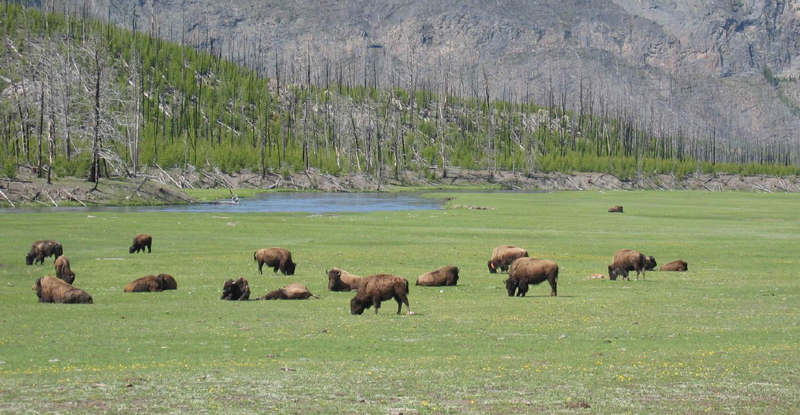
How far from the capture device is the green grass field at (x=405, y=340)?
47.3 feet

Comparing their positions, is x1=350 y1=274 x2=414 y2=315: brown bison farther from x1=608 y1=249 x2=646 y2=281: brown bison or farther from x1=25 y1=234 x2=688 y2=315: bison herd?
x1=608 y1=249 x2=646 y2=281: brown bison

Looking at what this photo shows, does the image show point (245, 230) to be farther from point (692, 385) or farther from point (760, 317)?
point (692, 385)

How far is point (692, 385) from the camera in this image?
15.4 metres

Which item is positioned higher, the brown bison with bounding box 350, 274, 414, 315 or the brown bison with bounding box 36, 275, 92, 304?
the brown bison with bounding box 350, 274, 414, 315

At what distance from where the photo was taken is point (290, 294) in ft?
93.9

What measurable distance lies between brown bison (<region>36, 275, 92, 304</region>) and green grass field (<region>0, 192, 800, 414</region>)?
89cm

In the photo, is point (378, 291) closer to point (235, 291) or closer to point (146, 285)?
point (235, 291)

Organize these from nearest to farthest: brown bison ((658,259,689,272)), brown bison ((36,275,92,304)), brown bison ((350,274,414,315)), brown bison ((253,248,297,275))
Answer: brown bison ((350,274,414,315)) < brown bison ((36,275,92,304)) < brown bison ((253,248,297,275)) < brown bison ((658,259,689,272))

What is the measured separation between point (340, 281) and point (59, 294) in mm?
8667

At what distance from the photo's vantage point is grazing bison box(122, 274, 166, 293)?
29.8 meters

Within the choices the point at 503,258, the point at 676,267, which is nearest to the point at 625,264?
the point at 676,267

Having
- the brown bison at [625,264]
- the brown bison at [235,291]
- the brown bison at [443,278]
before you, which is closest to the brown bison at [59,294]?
the brown bison at [235,291]

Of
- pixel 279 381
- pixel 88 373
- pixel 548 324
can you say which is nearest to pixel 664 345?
A: pixel 548 324

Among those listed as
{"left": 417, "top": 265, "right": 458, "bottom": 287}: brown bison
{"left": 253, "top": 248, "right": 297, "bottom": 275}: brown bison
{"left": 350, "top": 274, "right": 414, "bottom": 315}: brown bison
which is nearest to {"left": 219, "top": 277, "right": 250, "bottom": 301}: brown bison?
{"left": 350, "top": 274, "right": 414, "bottom": 315}: brown bison
